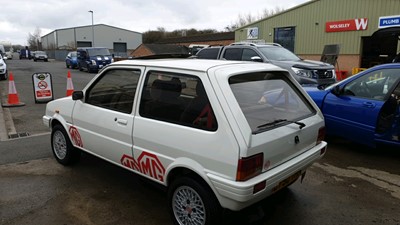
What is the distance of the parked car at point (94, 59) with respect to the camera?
24.2m

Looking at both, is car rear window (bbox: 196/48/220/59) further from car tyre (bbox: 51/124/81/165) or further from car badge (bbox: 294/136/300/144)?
car badge (bbox: 294/136/300/144)

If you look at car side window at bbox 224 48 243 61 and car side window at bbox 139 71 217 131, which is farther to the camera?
car side window at bbox 224 48 243 61

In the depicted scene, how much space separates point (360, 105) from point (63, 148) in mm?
4674

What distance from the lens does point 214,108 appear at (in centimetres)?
286

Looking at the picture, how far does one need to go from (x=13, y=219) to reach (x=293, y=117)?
10.2 ft

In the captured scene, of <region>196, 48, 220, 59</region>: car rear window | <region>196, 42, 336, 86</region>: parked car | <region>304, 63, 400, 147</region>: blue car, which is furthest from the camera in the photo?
<region>196, 48, 220, 59</region>: car rear window

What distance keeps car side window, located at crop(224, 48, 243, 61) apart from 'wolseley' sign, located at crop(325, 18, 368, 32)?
1197 centimetres

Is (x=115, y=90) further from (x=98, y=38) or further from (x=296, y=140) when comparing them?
(x=98, y=38)

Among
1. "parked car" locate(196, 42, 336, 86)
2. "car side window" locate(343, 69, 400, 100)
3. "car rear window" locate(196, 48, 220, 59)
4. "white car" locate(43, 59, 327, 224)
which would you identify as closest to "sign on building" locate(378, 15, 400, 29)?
"parked car" locate(196, 42, 336, 86)

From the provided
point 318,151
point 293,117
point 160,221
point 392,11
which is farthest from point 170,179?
point 392,11

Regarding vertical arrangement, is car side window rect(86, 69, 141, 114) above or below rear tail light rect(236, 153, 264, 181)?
above

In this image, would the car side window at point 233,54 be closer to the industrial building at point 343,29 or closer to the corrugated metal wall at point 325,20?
the industrial building at point 343,29

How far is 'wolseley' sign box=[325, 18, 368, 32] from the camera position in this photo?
1948 centimetres

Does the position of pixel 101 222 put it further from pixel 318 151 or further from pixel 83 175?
pixel 318 151
